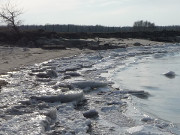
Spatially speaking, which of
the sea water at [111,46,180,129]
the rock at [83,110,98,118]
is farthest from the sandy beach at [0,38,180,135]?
the sea water at [111,46,180,129]

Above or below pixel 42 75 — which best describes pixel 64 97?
above

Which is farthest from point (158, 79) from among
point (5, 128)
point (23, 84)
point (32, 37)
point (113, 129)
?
point (32, 37)

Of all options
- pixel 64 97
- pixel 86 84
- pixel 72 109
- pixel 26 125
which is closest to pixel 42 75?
pixel 86 84

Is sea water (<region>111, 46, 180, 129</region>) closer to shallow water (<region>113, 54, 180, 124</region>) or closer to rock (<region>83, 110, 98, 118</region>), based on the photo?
shallow water (<region>113, 54, 180, 124</region>)

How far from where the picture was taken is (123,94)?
13.0 metres

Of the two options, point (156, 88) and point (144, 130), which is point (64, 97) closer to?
point (144, 130)

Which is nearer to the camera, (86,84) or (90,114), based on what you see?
(90,114)

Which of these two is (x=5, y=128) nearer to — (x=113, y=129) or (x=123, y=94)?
(x=113, y=129)

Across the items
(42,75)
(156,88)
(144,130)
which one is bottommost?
(156,88)

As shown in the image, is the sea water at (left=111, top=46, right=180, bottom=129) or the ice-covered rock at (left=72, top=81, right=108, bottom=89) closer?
the sea water at (left=111, top=46, right=180, bottom=129)

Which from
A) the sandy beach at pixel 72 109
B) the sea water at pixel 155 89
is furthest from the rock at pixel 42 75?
the sea water at pixel 155 89

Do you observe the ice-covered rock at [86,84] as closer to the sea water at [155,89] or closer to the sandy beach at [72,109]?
the sandy beach at [72,109]

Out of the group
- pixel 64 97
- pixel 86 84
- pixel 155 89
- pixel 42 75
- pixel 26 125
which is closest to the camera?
pixel 26 125

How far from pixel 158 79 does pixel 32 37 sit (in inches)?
828
